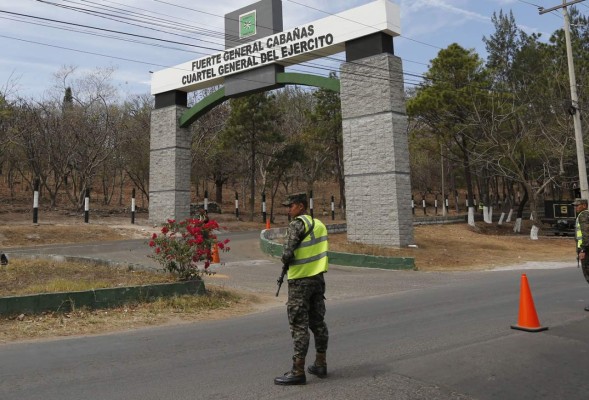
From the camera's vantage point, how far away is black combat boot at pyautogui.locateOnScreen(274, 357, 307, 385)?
4532 millimetres

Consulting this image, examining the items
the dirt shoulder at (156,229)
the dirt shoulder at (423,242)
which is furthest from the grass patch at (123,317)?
the dirt shoulder at (423,242)

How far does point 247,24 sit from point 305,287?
1959 centimetres

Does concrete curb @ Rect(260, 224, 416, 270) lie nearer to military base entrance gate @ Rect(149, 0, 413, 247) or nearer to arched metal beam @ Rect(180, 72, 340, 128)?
military base entrance gate @ Rect(149, 0, 413, 247)

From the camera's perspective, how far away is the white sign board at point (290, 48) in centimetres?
1800

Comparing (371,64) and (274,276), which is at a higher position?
(371,64)

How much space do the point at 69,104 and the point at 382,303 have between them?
33093mm

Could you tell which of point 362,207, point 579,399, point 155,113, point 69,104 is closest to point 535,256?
point 362,207

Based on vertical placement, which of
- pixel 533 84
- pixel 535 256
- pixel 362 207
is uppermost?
pixel 533 84

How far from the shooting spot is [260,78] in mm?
21297

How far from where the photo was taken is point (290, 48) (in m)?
20.2

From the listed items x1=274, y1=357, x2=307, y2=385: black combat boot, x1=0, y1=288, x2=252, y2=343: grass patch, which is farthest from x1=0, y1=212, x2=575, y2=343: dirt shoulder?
x1=274, y1=357, x2=307, y2=385: black combat boot

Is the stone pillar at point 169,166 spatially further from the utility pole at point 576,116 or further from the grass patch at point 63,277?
the utility pole at point 576,116

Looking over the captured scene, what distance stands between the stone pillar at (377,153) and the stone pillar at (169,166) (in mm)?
9718

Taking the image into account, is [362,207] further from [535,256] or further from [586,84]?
[586,84]
